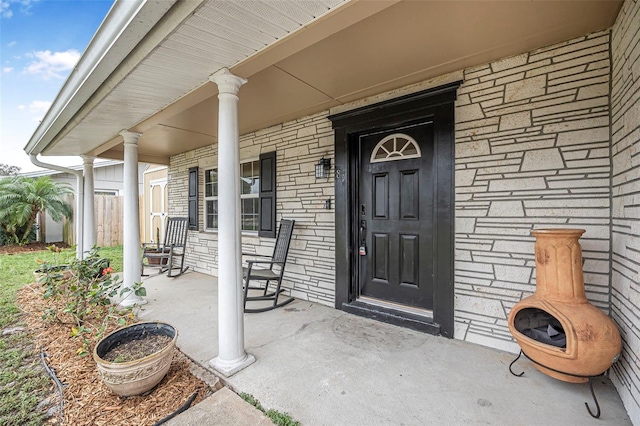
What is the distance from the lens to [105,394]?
1685mm

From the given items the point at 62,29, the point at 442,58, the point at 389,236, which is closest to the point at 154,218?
the point at 62,29

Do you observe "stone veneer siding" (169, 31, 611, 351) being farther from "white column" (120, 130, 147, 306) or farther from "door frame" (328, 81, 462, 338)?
"white column" (120, 130, 147, 306)

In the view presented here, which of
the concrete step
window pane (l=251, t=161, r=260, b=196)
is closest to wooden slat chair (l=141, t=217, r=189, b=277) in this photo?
window pane (l=251, t=161, r=260, b=196)

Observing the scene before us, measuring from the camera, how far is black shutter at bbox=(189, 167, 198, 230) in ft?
16.6

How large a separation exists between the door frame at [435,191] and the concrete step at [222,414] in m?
1.58

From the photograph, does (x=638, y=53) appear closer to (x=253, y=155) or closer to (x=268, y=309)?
(x=268, y=309)

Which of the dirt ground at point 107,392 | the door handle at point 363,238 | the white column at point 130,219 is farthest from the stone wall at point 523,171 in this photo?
the white column at point 130,219

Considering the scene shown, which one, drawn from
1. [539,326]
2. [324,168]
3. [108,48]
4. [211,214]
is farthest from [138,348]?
[211,214]

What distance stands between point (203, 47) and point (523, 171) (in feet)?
7.82

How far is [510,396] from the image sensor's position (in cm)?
160

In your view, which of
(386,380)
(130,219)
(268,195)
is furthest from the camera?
(268,195)

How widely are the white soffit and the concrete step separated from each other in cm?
209

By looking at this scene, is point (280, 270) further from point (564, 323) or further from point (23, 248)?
point (23, 248)

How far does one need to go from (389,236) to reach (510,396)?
5.07ft
